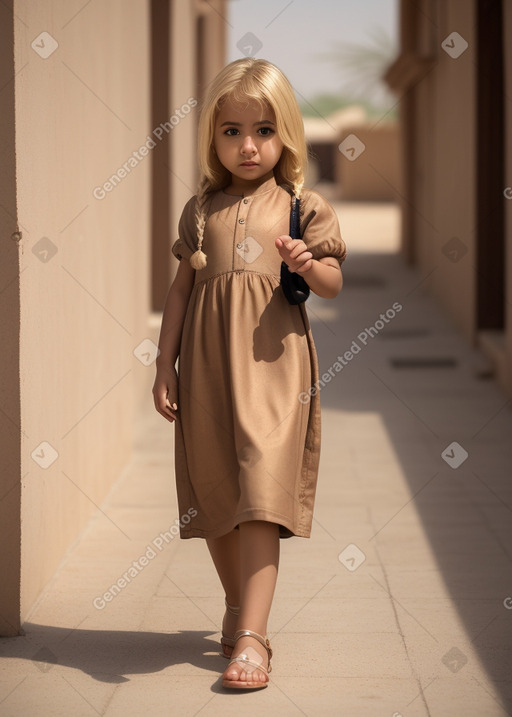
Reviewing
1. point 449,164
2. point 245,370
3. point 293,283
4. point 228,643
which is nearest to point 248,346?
point 245,370

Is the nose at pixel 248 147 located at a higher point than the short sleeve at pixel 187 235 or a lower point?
higher

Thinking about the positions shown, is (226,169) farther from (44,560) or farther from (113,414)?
(113,414)

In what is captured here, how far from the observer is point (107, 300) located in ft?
20.0

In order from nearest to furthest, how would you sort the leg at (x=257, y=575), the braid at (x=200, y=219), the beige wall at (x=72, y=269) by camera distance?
the leg at (x=257, y=575) < the braid at (x=200, y=219) < the beige wall at (x=72, y=269)

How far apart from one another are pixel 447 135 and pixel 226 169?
34.3 ft

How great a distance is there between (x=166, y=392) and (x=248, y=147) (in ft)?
2.66

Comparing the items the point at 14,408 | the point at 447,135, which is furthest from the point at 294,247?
the point at 447,135

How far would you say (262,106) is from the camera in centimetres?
358

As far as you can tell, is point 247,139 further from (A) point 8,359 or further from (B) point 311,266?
(A) point 8,359

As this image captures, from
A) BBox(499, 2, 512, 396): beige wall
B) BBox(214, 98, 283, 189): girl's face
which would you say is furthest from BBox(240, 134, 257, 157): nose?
BBox(499, 2, 512, 396): beige wall

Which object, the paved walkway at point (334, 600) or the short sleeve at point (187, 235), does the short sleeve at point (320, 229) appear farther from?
the paved walkway at point (334, 600)

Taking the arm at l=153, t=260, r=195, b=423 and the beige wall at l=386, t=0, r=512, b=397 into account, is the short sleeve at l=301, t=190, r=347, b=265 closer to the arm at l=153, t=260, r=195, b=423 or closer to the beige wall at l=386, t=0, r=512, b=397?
the arm at l=153, t=260, r=195, b=423

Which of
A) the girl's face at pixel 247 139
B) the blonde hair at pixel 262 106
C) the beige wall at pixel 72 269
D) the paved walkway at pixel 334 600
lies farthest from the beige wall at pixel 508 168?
the girl's face at pixel 247 139

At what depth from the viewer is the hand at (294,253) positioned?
134 inches
